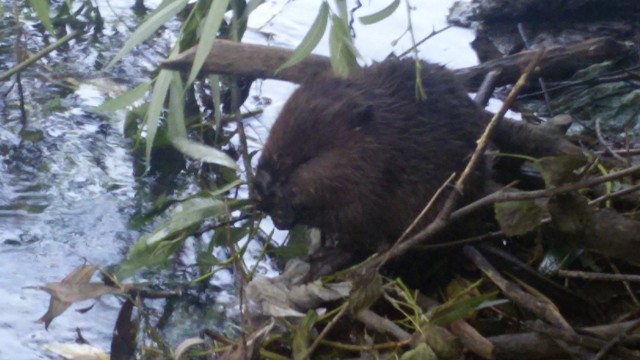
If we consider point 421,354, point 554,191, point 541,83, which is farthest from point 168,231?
point 541,83

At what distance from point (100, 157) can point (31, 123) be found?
23cm

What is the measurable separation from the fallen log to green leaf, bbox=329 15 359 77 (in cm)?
27

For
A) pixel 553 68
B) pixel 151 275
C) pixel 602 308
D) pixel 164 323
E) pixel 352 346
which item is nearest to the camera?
pixel 352 346

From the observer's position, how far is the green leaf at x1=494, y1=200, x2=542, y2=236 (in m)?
1.74

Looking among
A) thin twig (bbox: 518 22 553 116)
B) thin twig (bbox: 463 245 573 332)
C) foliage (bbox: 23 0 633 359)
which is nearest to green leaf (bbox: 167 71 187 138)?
foliage (bbox: 23 0 633 359)

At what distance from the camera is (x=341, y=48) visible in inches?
72.2

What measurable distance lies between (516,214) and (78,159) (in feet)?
3.89

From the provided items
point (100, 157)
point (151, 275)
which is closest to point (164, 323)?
point (151, 275)

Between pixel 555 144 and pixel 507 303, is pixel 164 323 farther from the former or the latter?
pixel 555 144

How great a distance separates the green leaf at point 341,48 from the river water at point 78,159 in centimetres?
61

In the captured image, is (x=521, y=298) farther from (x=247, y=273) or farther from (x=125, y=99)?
(x=125, y=99)

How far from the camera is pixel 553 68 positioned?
2717 millimetres

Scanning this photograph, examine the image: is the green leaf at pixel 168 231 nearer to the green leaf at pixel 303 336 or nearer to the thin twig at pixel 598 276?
the green leaf at pixel 303 336

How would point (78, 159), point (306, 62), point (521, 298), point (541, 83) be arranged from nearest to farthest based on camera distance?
1. point (521, 298)
2. point (306, 62)
3. point (78, 159)
4. point (541, 83)
